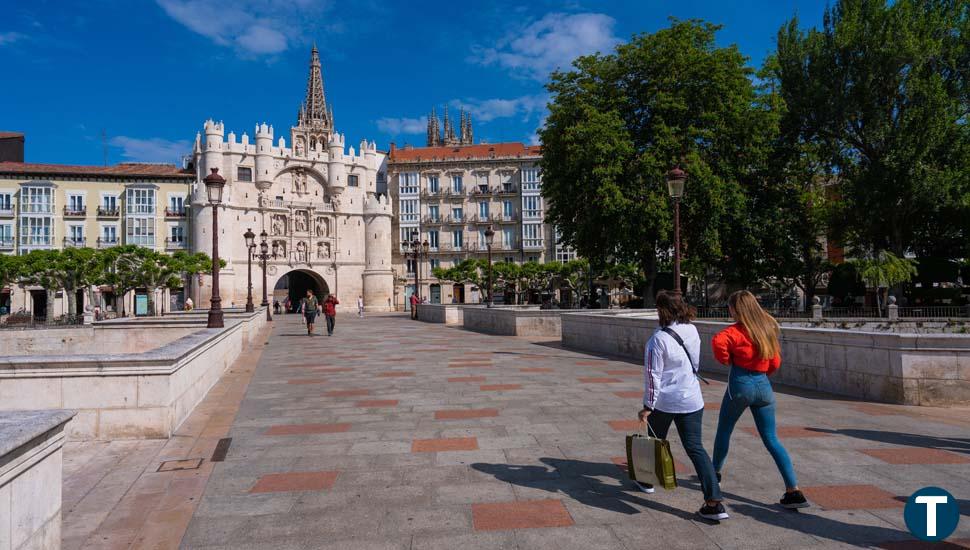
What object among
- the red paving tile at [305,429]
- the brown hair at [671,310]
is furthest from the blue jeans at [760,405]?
the red paving tile at [305,429]

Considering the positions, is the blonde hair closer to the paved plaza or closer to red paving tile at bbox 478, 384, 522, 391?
the paved plaza

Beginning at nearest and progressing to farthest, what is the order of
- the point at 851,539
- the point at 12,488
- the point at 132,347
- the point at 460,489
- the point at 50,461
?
the point at 12,488
the point at 50,461
the point at 851,539
the point at 460,489
the point at 132,347

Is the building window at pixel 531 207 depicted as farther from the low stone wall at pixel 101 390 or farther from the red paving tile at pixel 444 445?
the red paving tile at pixel 444 445

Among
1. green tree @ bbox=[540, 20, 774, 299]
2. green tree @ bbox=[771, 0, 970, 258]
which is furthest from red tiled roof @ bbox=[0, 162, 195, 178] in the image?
green tree @ bbox=[771, 0, 970, 258]

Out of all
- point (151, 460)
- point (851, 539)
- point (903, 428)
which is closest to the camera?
point (851, 539)

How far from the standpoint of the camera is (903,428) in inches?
263

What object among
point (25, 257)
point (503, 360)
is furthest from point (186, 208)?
point (503, 360)

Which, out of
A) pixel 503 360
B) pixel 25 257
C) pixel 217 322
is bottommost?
pixel 503 360

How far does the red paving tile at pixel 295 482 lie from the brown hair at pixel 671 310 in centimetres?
296

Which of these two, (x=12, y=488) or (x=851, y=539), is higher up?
(x=12, y=488)

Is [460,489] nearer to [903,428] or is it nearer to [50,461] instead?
[50,461]

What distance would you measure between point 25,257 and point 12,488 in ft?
162

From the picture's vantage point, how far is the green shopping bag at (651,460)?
13.8 ft

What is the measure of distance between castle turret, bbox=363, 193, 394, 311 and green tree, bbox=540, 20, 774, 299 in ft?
124
